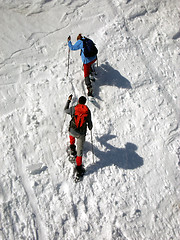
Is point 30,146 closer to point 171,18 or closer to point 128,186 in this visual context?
point 128,186

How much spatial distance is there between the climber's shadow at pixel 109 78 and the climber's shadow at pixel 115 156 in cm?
203

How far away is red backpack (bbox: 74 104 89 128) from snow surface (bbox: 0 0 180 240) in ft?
5.32

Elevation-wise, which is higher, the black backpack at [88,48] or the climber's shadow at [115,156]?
the black backpack at [88,48]

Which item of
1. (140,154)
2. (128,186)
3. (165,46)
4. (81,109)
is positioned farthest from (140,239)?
(165,46)

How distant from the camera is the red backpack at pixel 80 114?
5688 mm

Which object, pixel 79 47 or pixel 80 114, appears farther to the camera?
pixel 79 47

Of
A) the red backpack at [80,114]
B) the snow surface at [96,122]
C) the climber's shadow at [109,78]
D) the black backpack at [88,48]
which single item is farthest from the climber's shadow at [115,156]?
the black backpack at [88,48]

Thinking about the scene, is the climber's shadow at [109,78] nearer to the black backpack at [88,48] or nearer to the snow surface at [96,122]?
the snow surface at [96,122]

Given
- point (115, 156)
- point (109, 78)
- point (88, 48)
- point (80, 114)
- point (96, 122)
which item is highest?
point (88, 48)

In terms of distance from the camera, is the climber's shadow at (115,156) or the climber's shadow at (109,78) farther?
the climber's shadow at (109,78)

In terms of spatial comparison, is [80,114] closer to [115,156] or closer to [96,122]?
[96,122]

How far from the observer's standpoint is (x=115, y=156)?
23.5 ft

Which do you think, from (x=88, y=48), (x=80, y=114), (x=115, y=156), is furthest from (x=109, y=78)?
(x=80, y=114)

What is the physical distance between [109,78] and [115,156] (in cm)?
298
